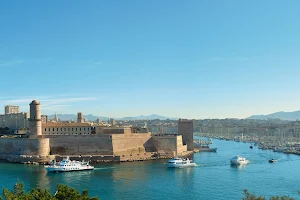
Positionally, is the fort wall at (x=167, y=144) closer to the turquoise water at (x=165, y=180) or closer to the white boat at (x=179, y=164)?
the turquoise water at (x=165, y=180)

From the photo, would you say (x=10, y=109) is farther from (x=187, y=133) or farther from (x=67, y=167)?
(x=67, y=167)

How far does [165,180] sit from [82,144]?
10.8m

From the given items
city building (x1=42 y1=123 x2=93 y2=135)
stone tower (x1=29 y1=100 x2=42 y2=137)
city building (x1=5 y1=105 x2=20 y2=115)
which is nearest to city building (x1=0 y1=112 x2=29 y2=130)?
city building (x1=42 y1=123 x2=93 y2=135)

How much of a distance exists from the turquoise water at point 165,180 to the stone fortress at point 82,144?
2020mm

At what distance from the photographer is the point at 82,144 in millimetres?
31391

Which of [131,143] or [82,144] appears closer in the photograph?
[82,144]

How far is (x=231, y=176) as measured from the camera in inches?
949

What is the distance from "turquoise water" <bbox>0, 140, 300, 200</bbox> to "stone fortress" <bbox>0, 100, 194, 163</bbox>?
2020 mm

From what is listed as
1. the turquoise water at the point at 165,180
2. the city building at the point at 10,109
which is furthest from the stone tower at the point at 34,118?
the city building at the point at 10,109

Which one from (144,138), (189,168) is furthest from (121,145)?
(189,168)

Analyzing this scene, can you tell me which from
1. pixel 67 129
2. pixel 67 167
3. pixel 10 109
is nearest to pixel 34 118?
pixel 67 129

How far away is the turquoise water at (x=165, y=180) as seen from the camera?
19.0m

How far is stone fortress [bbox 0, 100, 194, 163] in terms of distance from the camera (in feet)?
98.5

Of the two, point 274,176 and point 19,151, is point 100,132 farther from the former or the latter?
point 274,176
